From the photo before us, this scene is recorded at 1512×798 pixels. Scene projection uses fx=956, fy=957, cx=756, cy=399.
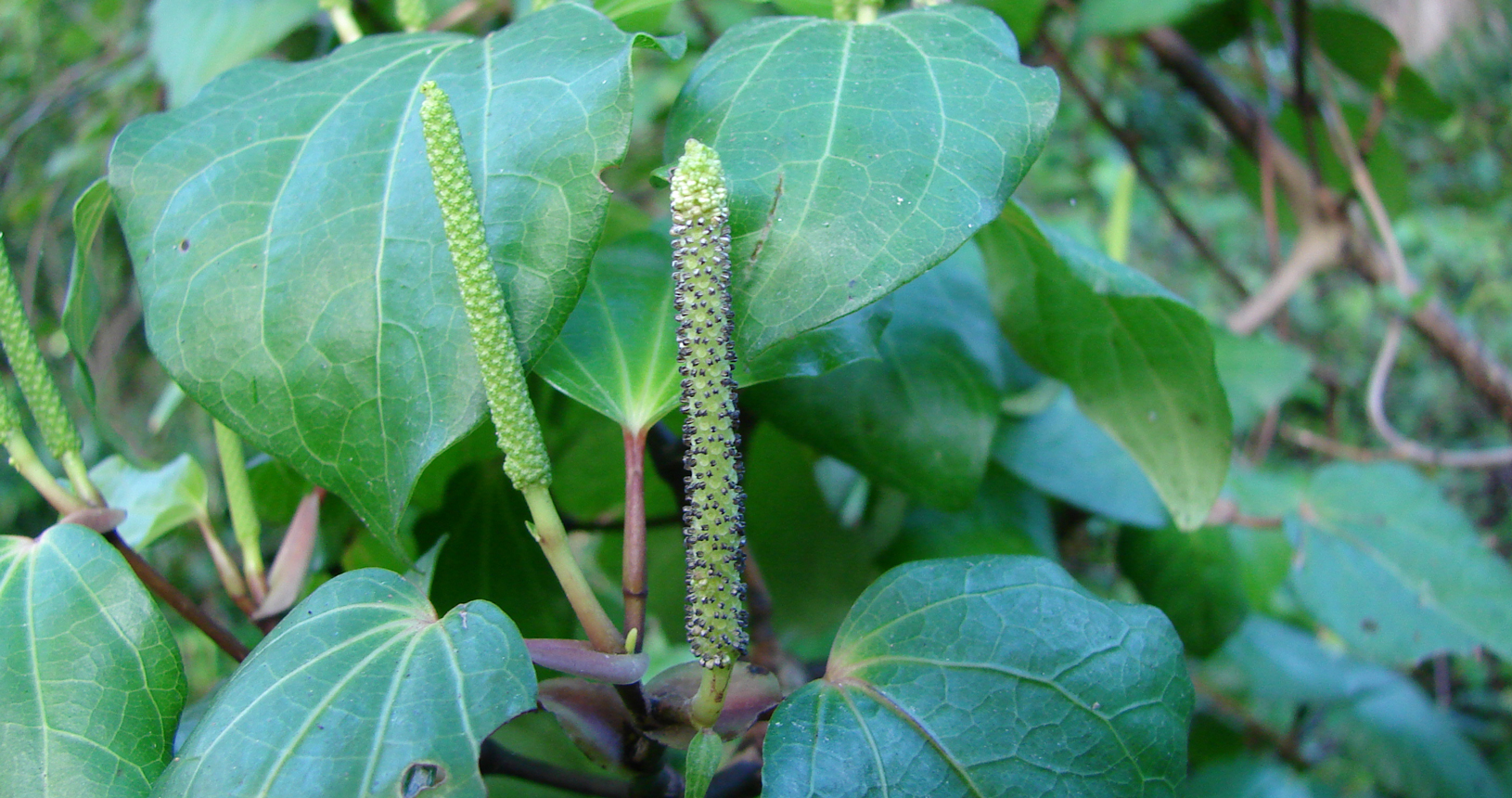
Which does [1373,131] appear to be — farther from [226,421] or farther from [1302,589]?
[226,421]

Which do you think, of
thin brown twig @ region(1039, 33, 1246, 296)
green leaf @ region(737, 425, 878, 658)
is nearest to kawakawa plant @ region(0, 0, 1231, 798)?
green leaf @ region(737, 425, 878, 658)

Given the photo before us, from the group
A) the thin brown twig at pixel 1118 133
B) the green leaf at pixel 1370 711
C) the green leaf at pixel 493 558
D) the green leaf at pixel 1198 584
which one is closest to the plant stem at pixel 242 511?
the green leaf at pixel 493 558

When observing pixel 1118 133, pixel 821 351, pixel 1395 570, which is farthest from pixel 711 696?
pixel 1118 133

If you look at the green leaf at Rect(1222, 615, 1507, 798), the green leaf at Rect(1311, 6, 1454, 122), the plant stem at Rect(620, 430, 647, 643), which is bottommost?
the green leaf at Rect(1222, 615, 1507, 798)

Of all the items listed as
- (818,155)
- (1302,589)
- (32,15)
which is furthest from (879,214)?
(32,15)

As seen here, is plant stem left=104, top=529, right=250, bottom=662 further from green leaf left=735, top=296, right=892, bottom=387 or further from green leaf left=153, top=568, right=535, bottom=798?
green leaf left=735, top=296, right=892, bottom=387

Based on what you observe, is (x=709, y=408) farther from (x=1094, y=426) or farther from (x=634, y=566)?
(x=1094, y=426)
